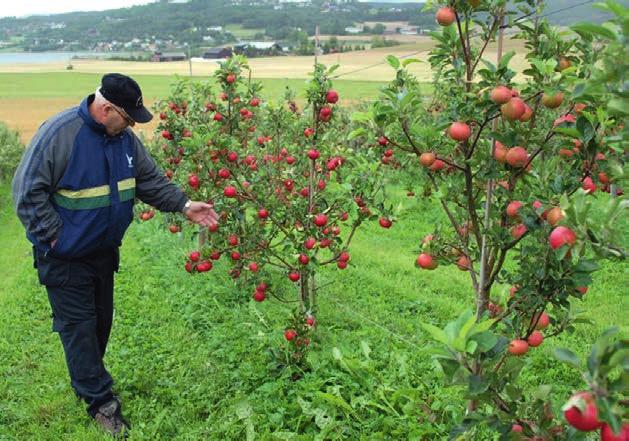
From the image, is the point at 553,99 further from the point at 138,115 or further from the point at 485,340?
the point at 138,115

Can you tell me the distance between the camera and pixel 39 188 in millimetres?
3314

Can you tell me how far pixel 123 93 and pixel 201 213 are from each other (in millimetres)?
935

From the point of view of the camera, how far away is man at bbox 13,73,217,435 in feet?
11.0

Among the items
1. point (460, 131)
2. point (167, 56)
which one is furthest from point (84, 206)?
point (167, 56)

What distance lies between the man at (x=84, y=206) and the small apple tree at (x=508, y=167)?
5.16ft

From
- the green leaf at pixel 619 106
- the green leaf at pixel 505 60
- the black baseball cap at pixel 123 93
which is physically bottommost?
the black baseball cap at pixel 123 93

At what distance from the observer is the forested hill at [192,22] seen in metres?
36.5

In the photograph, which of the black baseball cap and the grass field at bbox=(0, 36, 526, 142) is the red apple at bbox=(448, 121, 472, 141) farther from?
the grass field at bbox=(0, 36, 526, 142)

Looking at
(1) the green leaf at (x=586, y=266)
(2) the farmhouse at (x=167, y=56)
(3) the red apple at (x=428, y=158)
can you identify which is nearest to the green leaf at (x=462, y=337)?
(1) the green leaf at (x=586, y=266)

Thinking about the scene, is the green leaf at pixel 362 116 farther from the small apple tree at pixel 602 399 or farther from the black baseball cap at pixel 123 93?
the small apple tree at pixel 602 399

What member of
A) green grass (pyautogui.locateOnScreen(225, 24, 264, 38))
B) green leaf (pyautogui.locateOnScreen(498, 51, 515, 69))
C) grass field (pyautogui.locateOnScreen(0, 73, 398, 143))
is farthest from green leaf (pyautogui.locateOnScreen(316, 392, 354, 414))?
green grass (pyautogui.locateOnScreen(225, 24, 264, 38))

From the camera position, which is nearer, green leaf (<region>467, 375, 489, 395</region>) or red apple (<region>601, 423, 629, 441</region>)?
red apple (<region>601, 423, 629, 441</region>)

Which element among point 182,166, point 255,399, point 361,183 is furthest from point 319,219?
point 182,166

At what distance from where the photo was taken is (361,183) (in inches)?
169
